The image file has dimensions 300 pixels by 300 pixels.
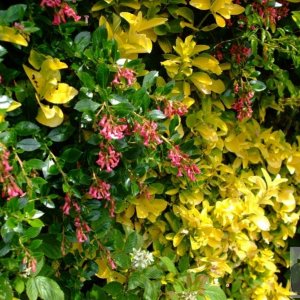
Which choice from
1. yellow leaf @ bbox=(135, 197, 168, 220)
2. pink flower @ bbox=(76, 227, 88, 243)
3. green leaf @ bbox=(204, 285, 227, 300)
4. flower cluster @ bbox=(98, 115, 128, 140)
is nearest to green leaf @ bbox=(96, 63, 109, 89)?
flower cluster @ bbox=(98, 115, 128, 140)

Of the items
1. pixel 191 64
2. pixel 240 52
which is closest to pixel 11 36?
pixel 191 64

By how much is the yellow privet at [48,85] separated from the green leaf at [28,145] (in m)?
0.10

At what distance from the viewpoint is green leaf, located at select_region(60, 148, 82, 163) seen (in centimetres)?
165

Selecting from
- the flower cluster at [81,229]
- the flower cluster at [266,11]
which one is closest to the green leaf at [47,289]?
the flower cluster at [81,229]

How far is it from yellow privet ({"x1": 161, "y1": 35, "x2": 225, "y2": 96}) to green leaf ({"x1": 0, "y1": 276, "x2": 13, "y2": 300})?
91 centimetres

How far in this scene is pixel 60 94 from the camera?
162cm

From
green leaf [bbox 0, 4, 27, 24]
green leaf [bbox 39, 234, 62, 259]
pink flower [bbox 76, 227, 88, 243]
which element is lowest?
green leaf [bbox 39, 234, 62, 259]

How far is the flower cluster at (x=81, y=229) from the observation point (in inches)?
64.6

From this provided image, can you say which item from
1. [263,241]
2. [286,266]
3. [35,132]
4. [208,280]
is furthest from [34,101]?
[286,266]

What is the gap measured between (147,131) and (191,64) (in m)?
0.48

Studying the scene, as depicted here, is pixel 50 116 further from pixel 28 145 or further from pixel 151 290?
pixel 151 290

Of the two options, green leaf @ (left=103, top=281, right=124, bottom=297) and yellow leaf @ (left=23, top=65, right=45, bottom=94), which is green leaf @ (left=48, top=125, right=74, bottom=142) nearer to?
yellow leaf @ (left=23, top=65, right=45, bottom=94)

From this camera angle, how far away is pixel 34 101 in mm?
1642

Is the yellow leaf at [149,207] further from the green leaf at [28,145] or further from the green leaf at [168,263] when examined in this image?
the green leaf at [28,145]
